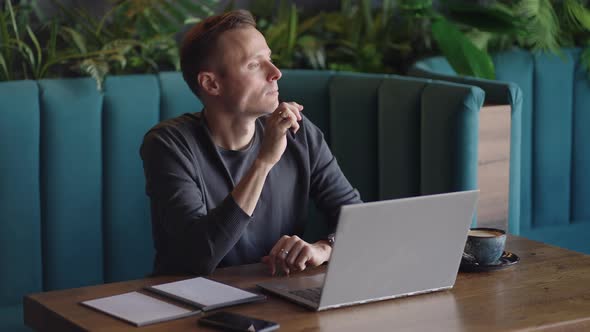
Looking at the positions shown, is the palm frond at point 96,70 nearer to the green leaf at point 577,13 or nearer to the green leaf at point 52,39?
the green leaf at point 52,39

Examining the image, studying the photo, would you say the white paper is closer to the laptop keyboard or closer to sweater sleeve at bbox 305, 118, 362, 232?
the laptop keyboard

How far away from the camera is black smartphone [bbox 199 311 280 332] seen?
5.17 ft

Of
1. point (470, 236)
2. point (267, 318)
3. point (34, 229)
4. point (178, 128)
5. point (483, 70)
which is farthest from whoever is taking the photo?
point (483, 70)

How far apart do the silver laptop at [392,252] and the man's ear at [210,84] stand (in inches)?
28.2

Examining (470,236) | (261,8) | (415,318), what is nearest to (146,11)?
(261,8)

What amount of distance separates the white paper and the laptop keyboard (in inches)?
3.5

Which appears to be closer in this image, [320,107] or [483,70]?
[320,107]

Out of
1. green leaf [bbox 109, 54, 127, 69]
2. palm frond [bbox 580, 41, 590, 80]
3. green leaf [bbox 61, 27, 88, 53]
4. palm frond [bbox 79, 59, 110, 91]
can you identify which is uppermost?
green leaf [bbox 61, 27, 88, 53]

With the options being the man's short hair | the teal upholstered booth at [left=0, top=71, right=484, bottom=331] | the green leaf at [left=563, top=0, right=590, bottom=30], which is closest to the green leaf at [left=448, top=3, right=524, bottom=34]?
the green leaf at [left=563, top=0, right=590, bottom=30]

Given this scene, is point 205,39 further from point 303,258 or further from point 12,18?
point 12,18

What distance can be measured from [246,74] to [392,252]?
31.5 inches

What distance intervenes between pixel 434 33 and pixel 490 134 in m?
0.76

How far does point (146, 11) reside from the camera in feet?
11.4

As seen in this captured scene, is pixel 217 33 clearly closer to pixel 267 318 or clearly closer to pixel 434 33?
pixel 267 318
